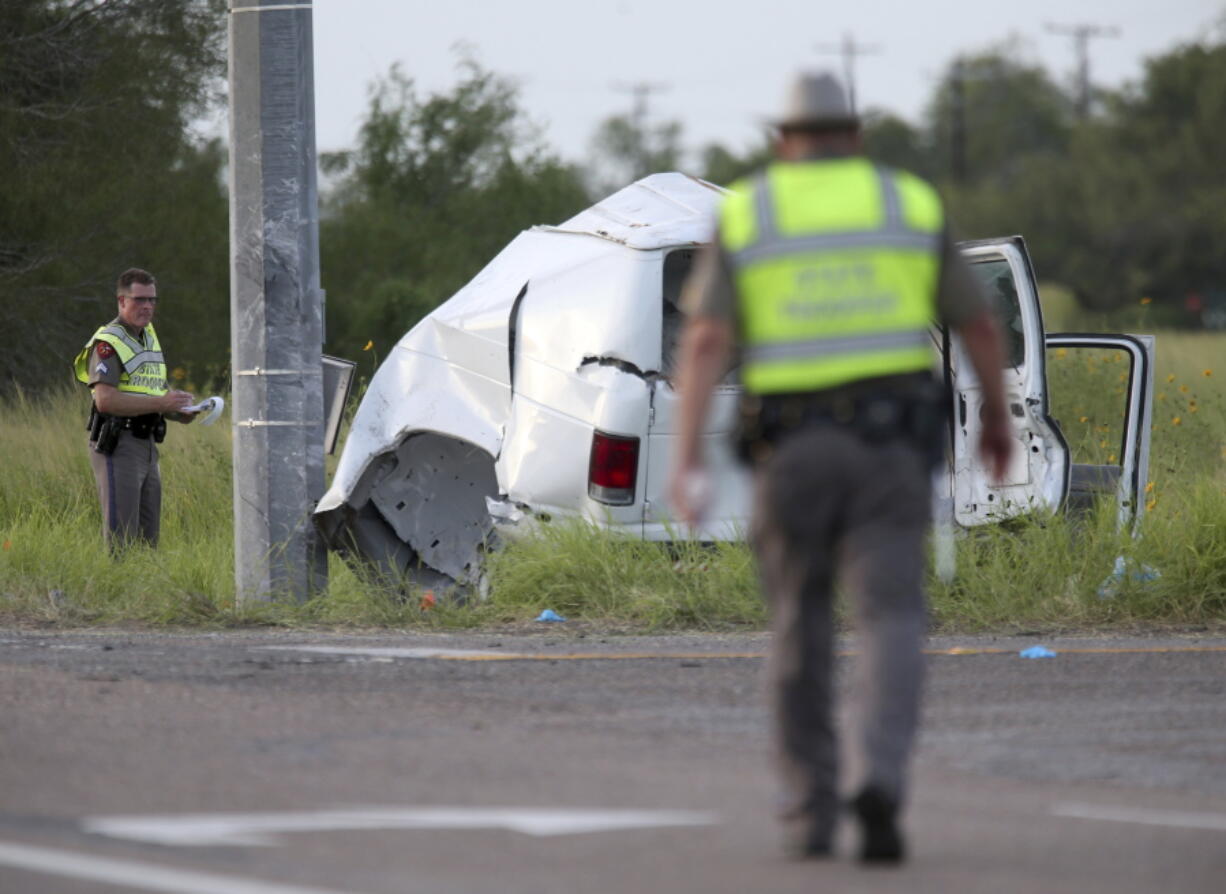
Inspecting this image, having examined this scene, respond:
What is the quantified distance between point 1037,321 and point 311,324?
3.56 m

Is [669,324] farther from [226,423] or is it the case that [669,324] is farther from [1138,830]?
[1138,830]

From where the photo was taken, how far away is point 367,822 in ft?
15.3

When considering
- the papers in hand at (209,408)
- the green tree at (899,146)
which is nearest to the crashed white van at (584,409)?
the papers in hand at (209,408)

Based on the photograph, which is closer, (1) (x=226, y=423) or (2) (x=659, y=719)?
(2) (x=659, y=719)

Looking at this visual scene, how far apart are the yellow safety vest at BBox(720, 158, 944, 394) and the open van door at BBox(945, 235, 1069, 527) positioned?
197 inches

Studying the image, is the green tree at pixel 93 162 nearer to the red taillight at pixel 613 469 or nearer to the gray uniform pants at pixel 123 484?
the gray uniform pants at pixel 123 484

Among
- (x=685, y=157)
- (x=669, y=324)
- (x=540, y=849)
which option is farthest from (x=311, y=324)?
(x=685, y=157)

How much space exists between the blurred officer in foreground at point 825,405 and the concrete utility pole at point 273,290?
5695 mm

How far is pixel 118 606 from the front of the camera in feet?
32.5

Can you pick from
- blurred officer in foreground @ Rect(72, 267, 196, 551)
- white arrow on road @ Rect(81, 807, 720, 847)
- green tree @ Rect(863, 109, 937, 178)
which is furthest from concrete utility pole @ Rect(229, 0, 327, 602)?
green tree @ Rect(863, 109, 937, 178)

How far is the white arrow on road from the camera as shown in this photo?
177 inches

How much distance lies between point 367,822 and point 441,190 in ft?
69.5

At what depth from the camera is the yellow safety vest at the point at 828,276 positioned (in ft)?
14.1

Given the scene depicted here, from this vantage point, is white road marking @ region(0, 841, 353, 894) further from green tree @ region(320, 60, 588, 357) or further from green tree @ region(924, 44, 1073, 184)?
green tree @ region(924, 44, 1073, 184)
